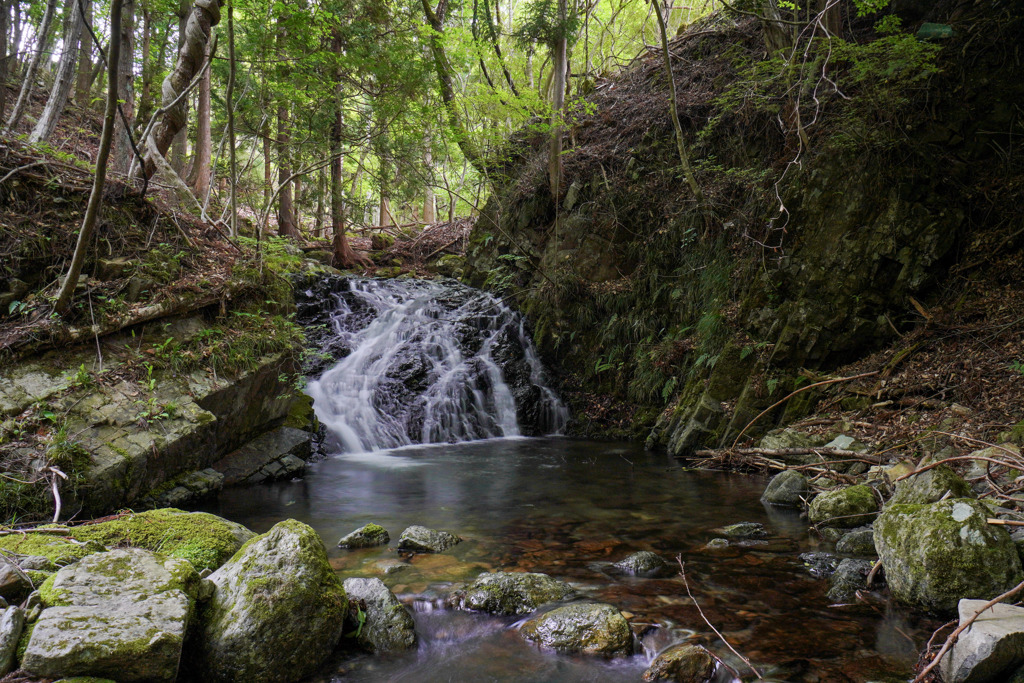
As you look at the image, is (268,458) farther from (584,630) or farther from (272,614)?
(584,630)

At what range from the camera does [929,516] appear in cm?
328

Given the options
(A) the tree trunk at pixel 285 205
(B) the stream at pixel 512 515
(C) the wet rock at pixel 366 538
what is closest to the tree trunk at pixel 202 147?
(A) the tree trunk at pixel 285 205

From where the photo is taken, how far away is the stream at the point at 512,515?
3.01 metres

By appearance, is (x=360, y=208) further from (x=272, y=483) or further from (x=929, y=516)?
(x=929, y=516)

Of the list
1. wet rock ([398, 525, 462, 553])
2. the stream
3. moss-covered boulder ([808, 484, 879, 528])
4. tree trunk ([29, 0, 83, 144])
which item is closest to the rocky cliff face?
the stream

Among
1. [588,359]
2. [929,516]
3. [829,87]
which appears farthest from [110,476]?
[829,87]

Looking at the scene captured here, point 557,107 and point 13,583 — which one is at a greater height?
point 557,107

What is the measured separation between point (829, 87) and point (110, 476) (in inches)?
436

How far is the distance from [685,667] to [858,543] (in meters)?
2.33

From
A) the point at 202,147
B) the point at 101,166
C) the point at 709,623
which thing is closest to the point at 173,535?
the point at 101,166

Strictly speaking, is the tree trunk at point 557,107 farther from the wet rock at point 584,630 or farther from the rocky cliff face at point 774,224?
the wet rock at point 584,630

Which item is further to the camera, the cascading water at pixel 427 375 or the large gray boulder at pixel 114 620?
the cascading water at pixel 427 375

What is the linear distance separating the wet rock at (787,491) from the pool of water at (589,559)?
0.21m

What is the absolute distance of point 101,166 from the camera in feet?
14.3
